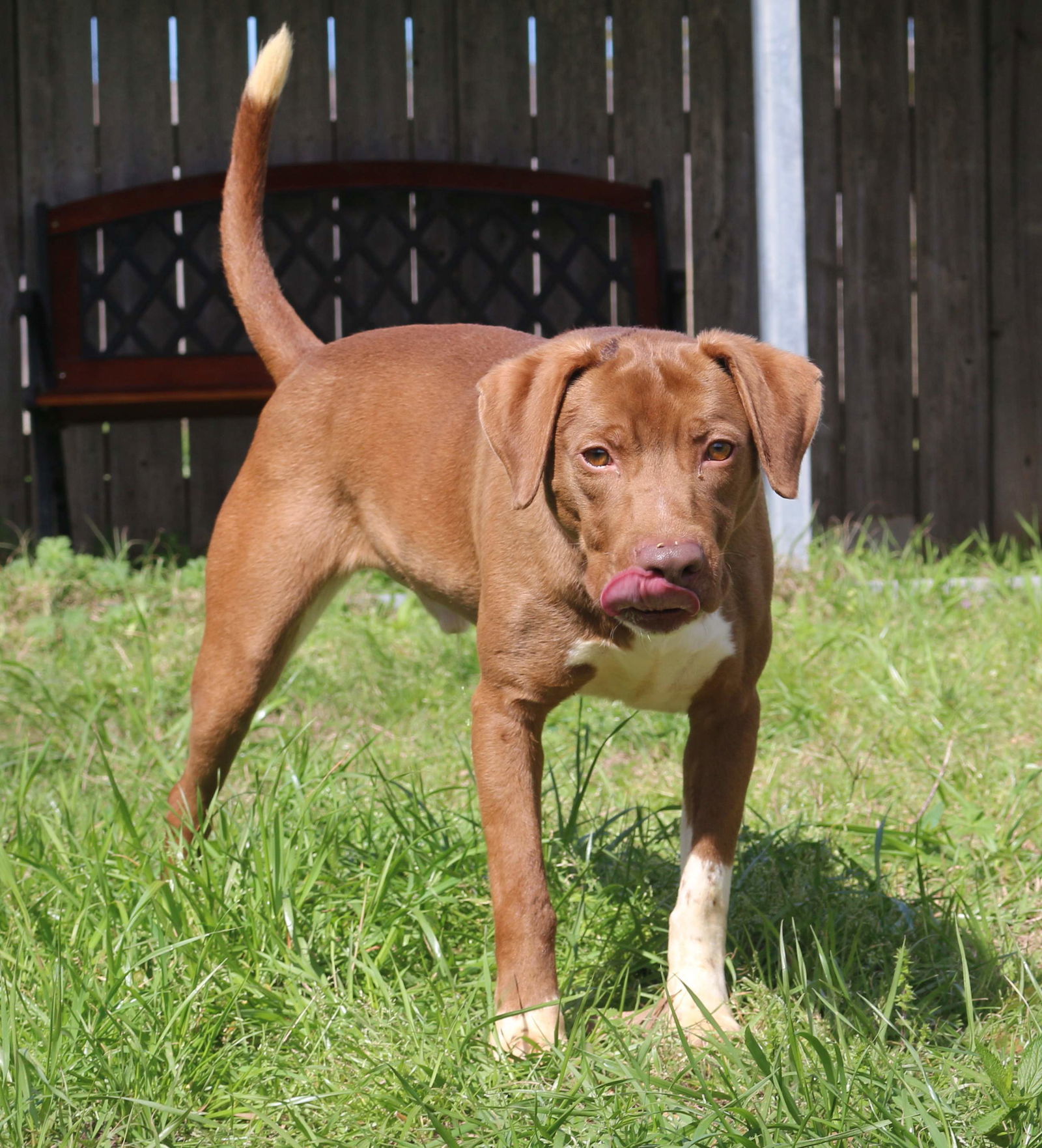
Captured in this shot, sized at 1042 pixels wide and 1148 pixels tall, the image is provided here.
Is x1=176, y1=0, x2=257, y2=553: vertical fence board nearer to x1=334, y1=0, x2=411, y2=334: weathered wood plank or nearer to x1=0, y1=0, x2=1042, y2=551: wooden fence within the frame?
x1=0, y1=0, x2=1042, y2=551: wooden fence

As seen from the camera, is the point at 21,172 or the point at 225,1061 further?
the point at 21,172

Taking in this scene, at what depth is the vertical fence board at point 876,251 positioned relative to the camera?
664 cm

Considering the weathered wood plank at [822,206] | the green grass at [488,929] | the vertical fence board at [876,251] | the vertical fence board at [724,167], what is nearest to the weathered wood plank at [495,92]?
the vertical fence board at [724,167]

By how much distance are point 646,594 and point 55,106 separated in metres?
5.67

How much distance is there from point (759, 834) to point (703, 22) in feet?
16.5

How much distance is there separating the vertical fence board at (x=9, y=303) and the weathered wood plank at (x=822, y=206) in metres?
3.90

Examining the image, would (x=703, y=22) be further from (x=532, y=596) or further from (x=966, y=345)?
(x=532, y=596)

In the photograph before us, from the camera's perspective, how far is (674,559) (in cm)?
194

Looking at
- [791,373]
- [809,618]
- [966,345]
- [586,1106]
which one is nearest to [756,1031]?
[586,1106]

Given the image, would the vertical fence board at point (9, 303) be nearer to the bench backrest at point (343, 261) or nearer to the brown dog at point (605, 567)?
the bench backrest at point (343, 261)

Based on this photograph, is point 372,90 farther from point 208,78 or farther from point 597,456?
point 597,456

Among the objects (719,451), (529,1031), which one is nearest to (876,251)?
(719,451)

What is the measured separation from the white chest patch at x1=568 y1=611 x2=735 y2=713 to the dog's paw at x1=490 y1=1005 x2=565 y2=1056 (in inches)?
22.1

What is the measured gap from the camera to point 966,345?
22.0 ft
